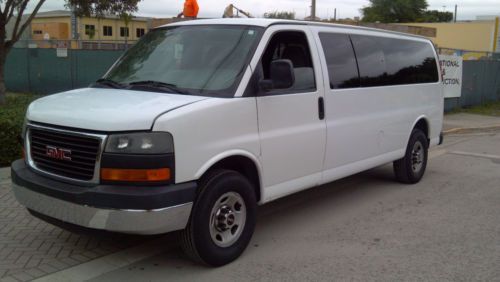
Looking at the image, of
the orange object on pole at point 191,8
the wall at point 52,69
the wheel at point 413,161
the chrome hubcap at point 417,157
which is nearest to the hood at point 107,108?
the orange object on pole at point 191,8

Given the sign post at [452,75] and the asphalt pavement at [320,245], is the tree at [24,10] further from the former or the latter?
the sign post at [452,75]

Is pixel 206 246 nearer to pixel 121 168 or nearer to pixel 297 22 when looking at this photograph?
pixel 121 168

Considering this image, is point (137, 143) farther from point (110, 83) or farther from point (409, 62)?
point (409, 62)

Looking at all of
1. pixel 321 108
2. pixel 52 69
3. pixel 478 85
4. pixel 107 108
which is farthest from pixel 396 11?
pixel 107 108

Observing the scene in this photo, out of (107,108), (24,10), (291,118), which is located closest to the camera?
(107,108)

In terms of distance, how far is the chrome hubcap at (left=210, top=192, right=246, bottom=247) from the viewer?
4423 mm

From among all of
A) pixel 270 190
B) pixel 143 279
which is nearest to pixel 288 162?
pixel 270 190

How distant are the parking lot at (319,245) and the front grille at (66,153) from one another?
0.55 metres

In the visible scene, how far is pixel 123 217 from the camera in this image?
3.86 meters

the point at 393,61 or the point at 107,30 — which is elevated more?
the point at 107,30

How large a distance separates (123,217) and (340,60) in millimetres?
3065

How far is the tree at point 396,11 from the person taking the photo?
82312 mm

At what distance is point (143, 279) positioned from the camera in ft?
14.1

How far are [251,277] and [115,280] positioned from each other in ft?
3.58
